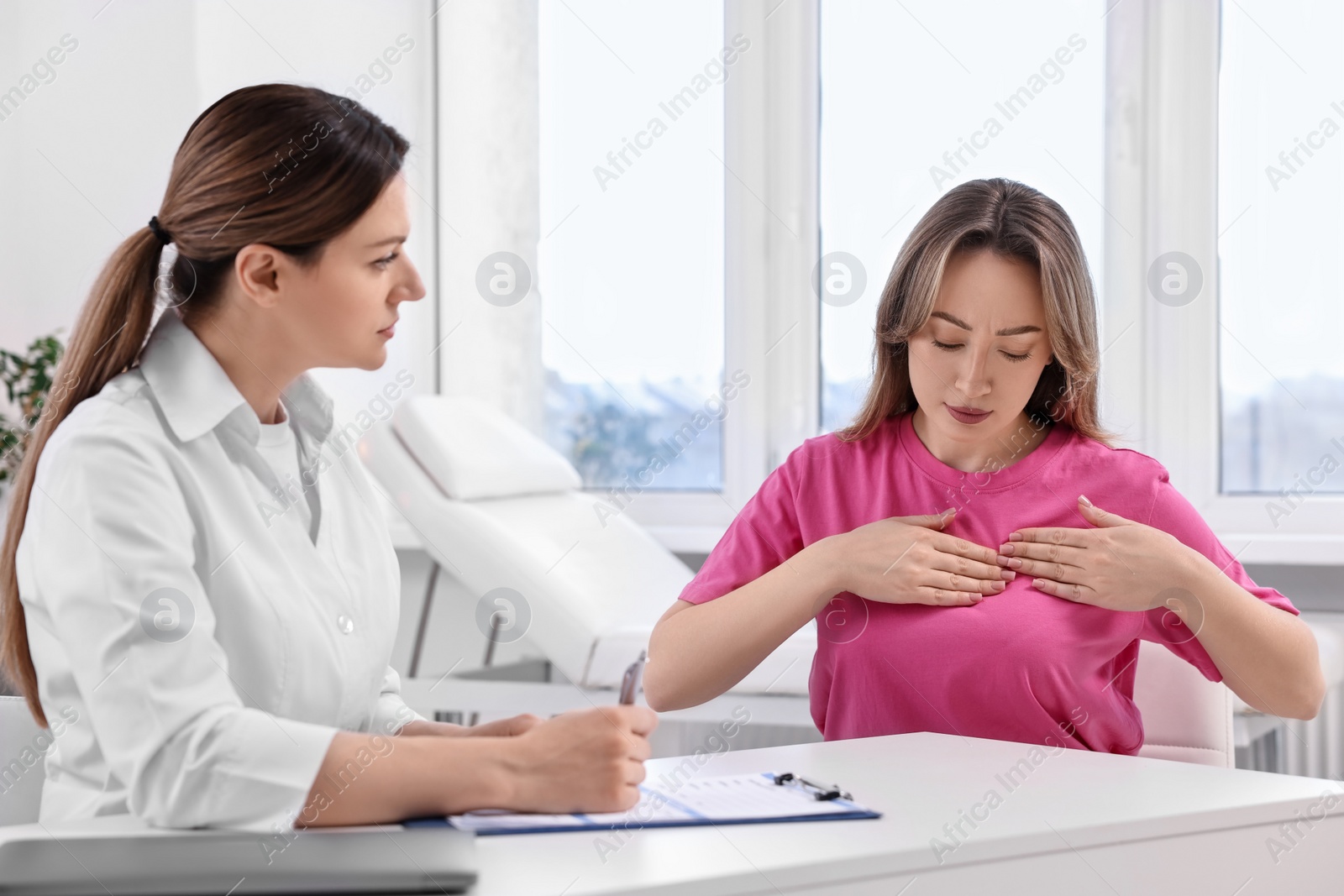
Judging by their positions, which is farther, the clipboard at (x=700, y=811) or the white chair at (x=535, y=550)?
the white chair at (x=535, y=550)

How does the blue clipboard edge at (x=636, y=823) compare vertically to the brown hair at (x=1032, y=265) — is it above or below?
below

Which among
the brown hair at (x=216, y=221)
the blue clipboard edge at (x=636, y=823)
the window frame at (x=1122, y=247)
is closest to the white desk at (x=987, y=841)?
the blue clipboard edge at (x=636, y=823)

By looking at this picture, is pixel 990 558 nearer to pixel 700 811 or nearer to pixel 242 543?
pixel 700 811

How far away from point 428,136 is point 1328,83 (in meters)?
2.39

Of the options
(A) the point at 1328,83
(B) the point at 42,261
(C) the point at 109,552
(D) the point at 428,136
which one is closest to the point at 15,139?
(B) the point at 42,261

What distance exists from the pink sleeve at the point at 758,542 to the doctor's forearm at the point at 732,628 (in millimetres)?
37

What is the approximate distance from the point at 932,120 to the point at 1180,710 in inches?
86.8

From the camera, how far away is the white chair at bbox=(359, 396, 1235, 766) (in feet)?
7.63

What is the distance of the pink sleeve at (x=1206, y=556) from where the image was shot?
1.30 meters

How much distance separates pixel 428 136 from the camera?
3.65m

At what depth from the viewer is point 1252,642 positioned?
1251 millimetres

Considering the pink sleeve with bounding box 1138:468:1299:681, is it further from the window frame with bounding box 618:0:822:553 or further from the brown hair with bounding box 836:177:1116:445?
the window frame with bounding box 618:0:822:553

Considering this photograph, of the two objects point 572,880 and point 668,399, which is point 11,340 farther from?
point 572,880

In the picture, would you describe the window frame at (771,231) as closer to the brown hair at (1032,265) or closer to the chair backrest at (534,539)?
the chair backrest at (534,539)
